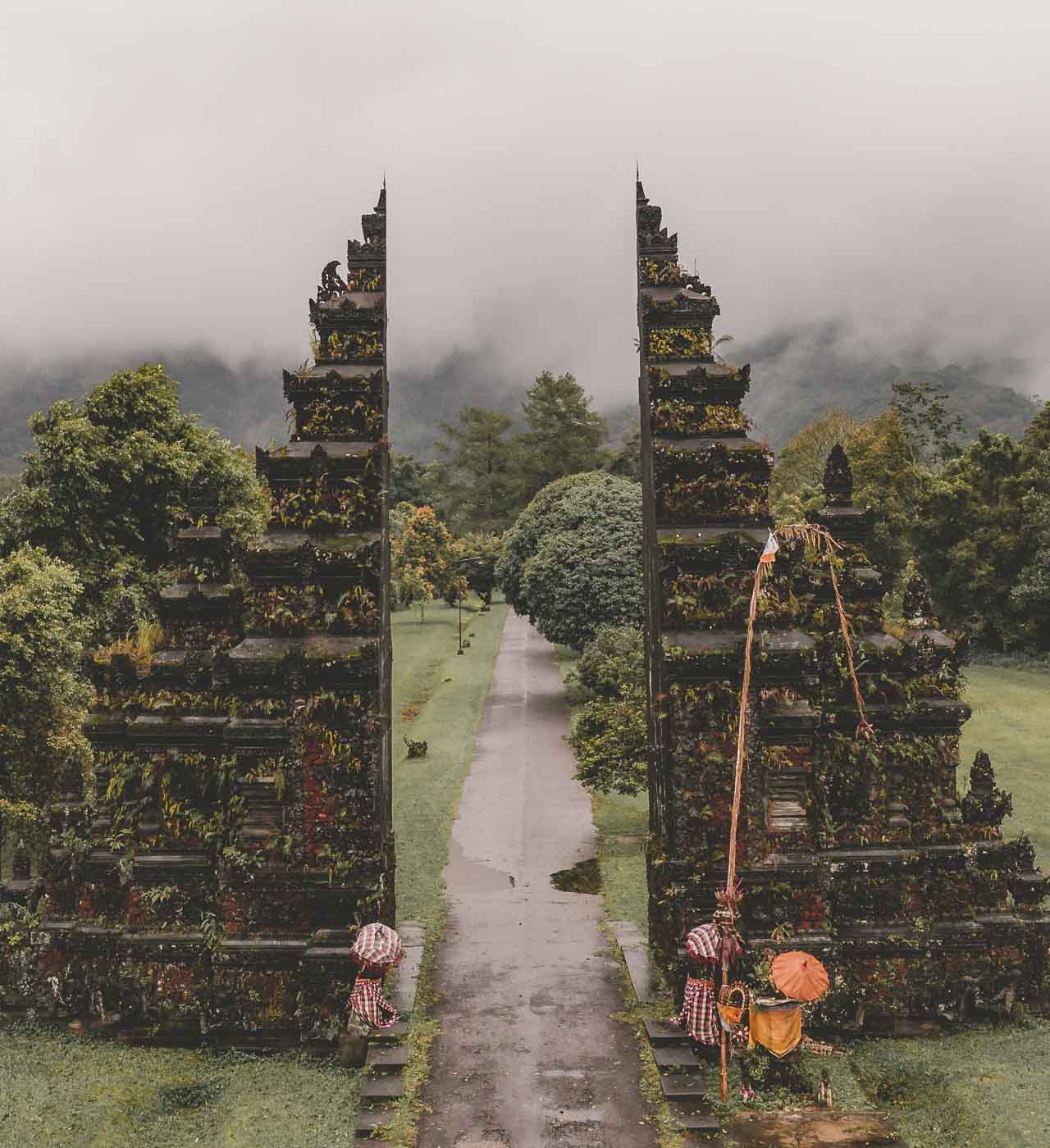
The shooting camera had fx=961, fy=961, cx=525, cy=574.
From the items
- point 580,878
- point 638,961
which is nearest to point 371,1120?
point 638,961

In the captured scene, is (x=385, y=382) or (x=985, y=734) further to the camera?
(x=985, y=734)

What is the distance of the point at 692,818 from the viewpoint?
1070 centimetres

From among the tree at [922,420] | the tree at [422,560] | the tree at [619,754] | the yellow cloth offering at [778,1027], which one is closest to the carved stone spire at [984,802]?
the yellow cloth offering at [778,1027]

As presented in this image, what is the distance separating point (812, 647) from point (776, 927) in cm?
308

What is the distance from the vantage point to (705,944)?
988 centimetres

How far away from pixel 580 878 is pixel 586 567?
17229 millimetres

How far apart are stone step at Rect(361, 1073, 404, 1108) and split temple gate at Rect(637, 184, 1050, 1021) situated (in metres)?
3.39

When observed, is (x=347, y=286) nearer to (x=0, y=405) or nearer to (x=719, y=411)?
(x=719, y=411)

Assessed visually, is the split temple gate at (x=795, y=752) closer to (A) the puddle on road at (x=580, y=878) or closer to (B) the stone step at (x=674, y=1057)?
(B) the stone step at (x=674, y=1057)

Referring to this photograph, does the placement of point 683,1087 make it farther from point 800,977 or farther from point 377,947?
point 377,947

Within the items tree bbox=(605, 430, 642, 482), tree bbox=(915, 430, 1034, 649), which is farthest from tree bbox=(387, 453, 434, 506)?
tree bbox=(915, 430, 1034, 649)

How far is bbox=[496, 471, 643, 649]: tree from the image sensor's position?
111 feet

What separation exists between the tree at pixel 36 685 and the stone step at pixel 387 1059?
8.80m

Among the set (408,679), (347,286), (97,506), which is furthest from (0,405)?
(347,286)
